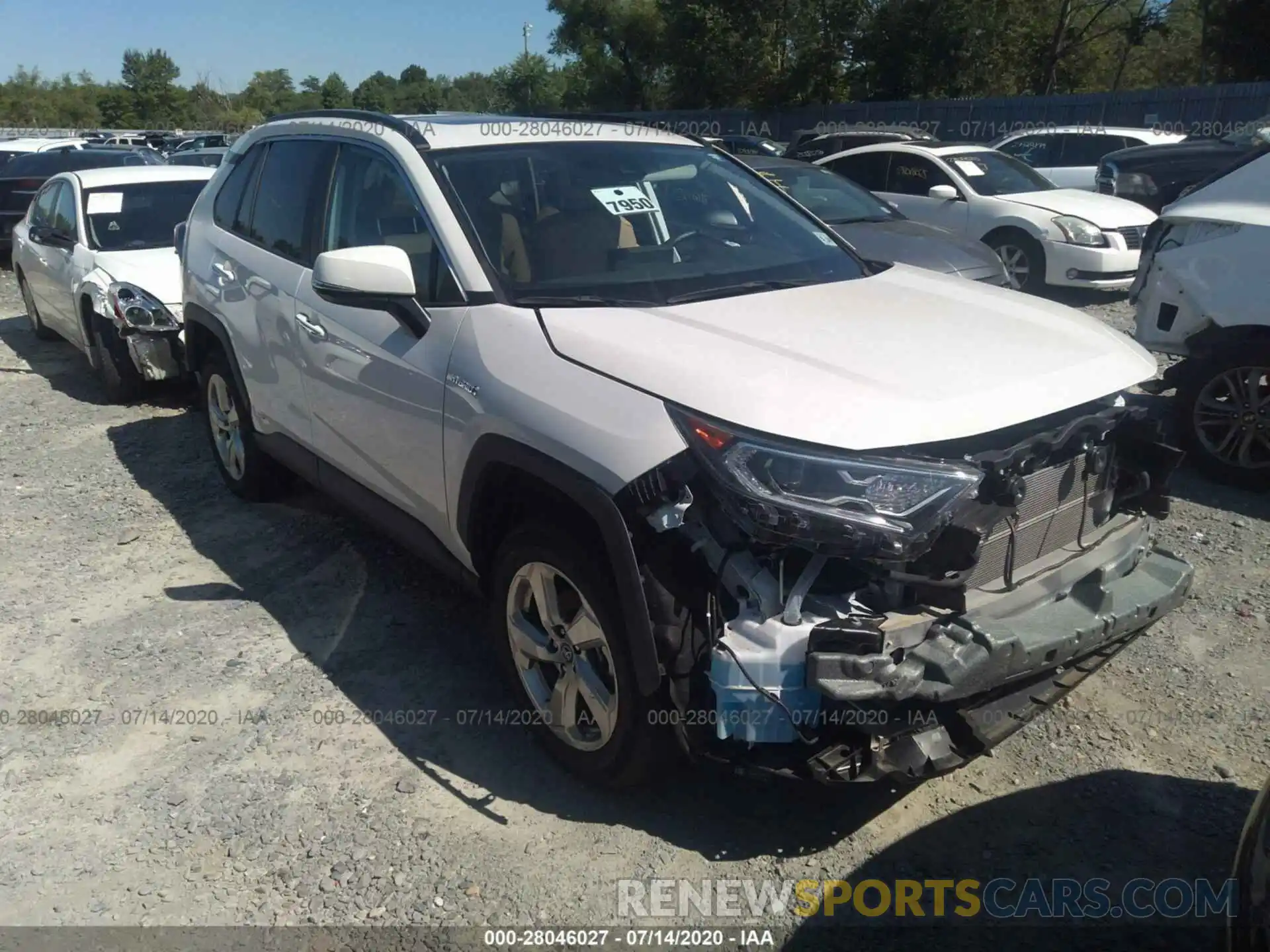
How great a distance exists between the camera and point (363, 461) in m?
4.05

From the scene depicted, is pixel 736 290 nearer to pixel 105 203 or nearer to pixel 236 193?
pixel 236 193

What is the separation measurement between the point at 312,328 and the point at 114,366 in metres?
4.36

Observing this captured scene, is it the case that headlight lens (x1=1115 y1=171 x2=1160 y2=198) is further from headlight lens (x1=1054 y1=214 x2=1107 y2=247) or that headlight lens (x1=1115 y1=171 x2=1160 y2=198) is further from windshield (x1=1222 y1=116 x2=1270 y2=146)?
headlight lens (x1=1054 y1=214 x2=1107 y2=247)

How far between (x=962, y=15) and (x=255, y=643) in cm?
3493

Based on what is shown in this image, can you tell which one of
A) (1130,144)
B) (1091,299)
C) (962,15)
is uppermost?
(962,15)

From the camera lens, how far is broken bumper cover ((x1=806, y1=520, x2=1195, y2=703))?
8.13 feet

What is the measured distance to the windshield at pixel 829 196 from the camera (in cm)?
904

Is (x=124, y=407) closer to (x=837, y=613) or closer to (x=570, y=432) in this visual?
(x=570, y=432)

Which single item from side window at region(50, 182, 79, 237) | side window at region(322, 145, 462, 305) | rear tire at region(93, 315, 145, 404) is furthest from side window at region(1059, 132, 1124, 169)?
side window at region(322, 145, 462, 305)

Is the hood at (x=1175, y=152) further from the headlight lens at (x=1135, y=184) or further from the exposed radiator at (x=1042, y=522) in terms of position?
the exposed radiator at (x=1042, y=522)

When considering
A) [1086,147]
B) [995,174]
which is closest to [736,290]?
[995,174]

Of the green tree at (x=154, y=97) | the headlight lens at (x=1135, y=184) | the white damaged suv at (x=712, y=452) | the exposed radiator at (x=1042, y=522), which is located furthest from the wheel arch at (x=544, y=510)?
the green tree at (x=154, y=97)

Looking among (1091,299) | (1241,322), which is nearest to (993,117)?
(1091,299)

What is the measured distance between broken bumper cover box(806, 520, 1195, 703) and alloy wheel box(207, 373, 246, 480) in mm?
3943
